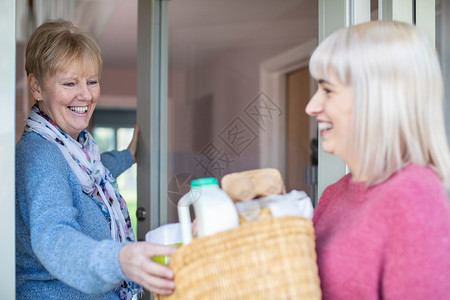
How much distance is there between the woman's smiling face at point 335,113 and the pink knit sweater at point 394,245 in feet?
0.31

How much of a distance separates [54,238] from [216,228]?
1.23ft

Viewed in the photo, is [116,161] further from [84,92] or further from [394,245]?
[394,245]

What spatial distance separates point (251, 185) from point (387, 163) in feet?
0.79

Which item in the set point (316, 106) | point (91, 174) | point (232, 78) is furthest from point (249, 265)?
point (232, 78)

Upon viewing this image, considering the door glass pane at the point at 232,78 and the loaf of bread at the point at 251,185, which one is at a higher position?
the door glass pane at the point at 232,78

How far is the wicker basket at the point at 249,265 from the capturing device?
2.30ft

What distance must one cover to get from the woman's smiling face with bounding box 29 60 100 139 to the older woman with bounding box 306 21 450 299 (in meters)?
0.81

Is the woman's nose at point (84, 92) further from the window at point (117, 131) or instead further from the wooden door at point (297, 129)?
the window at point (117, 131)

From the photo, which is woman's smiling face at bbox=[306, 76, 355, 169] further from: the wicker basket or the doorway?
the doorway

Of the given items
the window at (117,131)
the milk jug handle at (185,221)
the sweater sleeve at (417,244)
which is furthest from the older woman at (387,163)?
the window at (117,131)

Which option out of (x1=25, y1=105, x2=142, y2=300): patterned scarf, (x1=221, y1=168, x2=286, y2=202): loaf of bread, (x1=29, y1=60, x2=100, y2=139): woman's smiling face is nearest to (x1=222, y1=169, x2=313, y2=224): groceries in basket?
(x1=221, y1=168, x2=286, y2=202): loaf of bread

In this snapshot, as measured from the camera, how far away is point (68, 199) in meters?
1.02

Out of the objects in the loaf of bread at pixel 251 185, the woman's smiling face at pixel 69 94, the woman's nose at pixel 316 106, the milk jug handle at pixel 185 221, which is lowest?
the milk jug handle at pixel 185 221

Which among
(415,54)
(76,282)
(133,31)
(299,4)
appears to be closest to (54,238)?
(76,282)
